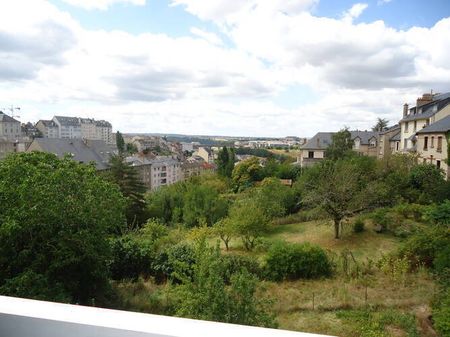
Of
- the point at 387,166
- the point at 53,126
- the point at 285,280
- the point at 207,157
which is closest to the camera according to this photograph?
the point at 285,280

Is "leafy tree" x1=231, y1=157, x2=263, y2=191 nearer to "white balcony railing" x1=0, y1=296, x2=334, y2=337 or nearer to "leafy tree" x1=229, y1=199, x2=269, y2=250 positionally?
"leafy tree" x1=229, y1=199, x2=269, y2=250

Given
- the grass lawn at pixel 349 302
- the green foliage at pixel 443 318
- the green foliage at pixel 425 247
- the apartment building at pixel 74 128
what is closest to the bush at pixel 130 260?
the grass lawn at pixel 349 302

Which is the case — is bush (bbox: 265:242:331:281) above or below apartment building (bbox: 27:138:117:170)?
below

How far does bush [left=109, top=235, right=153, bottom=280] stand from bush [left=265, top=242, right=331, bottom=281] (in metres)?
4.06

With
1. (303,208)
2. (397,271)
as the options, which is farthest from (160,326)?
(303,208)

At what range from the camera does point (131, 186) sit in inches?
980

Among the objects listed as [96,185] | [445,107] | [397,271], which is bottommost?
[397,271]

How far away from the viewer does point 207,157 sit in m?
101

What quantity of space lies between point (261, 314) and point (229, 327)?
4.15m

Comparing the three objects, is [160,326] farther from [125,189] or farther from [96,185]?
[125,189]

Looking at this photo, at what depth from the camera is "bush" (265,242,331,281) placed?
33.1 ft

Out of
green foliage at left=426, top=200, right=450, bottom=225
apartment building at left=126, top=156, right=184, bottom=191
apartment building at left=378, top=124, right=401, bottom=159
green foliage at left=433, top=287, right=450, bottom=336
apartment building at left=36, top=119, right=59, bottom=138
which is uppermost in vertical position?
apartment building at left=36, top=119, right=59, bottom=138

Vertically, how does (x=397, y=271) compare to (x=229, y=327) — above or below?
below

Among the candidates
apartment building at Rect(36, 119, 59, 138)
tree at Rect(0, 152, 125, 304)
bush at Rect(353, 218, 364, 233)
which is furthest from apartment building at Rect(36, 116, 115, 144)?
tree at Rect(0, 152, 125, 304)
